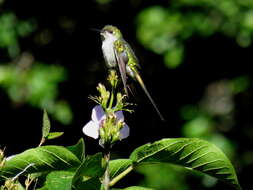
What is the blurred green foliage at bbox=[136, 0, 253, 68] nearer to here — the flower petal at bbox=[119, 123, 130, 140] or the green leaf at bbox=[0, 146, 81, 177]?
the flower petal at bbox=[119, 123, 130, 140]

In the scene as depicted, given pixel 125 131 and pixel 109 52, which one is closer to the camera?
pixel 125 131

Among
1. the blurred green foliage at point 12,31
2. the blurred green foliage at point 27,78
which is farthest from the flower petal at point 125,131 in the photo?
the blurred green foliage at point 12,31

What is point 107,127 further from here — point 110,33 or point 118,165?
point 110,33

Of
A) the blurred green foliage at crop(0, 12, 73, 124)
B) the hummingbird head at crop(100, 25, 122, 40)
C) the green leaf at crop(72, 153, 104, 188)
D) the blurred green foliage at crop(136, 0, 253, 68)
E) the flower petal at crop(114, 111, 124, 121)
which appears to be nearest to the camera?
the green leaf at crop(72, 153, 104, 188)

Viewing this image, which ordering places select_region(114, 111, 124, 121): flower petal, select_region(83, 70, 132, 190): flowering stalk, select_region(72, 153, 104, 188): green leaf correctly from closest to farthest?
select_region(72, 153, 104, 188): green leaf < select_region(83, 70, 132, 190): flowering stalk < select_region(114, 111, 124, 121): flower petal

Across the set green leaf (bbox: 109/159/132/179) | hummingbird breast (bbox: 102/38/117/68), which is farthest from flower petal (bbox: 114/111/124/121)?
hummingbird breast (bbox: 102/38/117/68)

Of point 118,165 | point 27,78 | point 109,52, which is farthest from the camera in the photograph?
point 27,78

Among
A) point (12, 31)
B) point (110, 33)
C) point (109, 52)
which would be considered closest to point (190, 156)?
point (109, 52)

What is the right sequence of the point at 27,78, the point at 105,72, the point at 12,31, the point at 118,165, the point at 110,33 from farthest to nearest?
the point at 105,72 < the point at 12,31 < the point at 27,78 < the point at 110,33 < the point at 118,165
